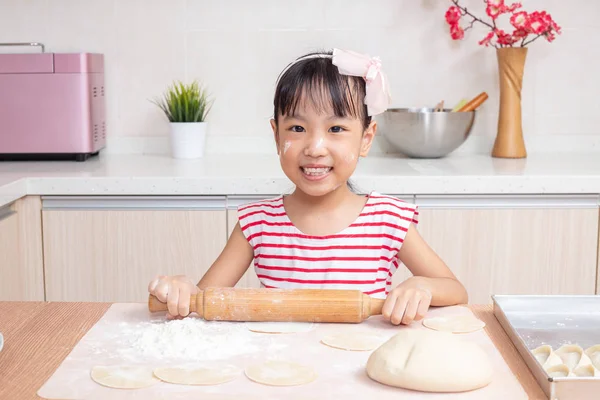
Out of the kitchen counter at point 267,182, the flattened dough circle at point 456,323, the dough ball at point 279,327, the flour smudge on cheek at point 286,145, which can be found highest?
the flour smudge on cheek at point 286,145

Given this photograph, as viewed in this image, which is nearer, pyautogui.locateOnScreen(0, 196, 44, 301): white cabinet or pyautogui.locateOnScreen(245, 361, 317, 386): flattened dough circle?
pyautogui.locateOnScreen(245, 361, 317, 386): flattened dough circle

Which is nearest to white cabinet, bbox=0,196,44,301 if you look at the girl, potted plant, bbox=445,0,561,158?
the girl

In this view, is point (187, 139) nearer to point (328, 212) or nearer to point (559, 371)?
point (328, 212)

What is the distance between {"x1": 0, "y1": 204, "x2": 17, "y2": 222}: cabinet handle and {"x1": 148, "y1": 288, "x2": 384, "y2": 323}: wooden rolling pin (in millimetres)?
1106

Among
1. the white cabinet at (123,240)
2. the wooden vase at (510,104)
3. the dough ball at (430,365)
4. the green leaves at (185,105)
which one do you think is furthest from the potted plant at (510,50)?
the dough ball at (430,365)

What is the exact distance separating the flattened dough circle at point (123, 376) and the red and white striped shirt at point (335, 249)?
0.55m

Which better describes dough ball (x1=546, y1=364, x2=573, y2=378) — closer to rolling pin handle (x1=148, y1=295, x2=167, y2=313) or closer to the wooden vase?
rolling pin handle (x1=148, y1=295, x2=167, y2=313)

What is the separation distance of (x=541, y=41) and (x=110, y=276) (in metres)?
1.51

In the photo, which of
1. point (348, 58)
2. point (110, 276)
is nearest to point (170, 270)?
point (110, 276)

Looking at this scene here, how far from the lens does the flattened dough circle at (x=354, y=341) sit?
37.6 inches

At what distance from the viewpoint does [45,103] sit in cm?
232

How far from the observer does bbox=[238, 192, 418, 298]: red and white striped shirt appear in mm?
1403

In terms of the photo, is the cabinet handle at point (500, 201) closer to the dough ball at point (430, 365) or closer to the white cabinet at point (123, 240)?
the white cabinet at point (123, 240)

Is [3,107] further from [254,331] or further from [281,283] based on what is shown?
[254,331]
